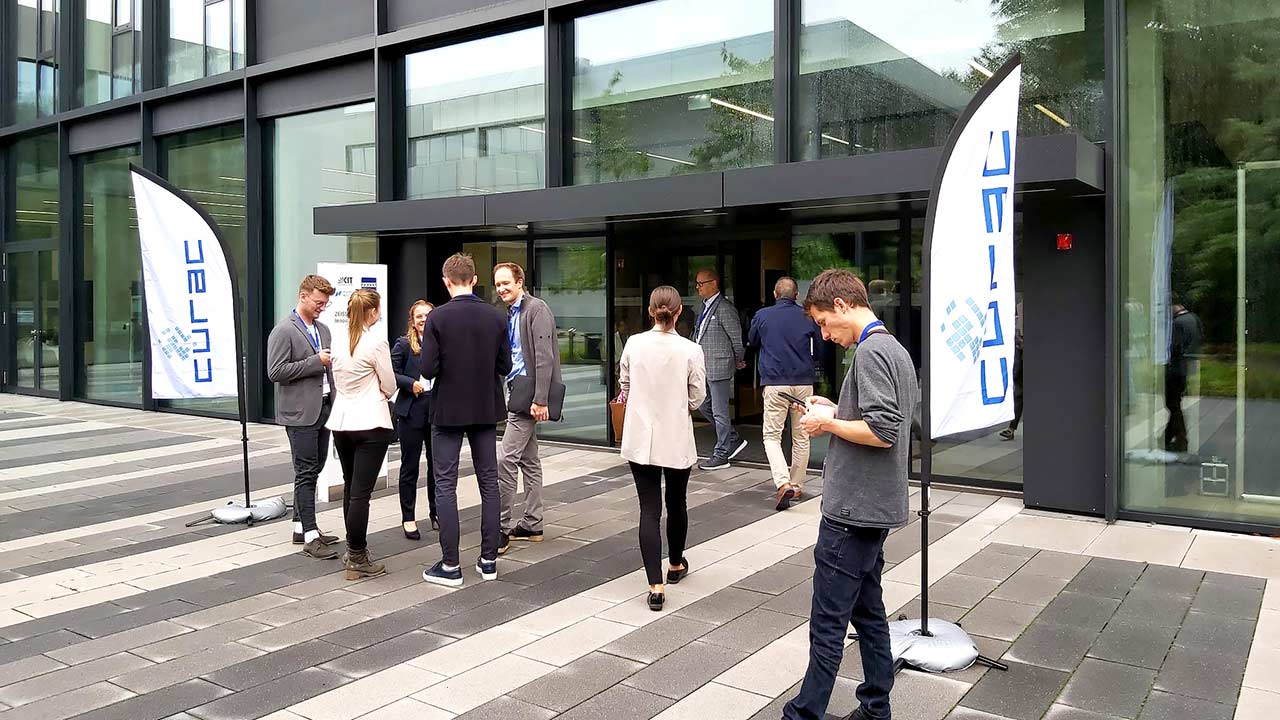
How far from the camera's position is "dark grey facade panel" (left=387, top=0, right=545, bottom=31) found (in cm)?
1102

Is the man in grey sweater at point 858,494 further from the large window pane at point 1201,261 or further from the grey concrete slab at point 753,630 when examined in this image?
the large window pane at point 1201,261

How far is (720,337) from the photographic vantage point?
9.74 metres

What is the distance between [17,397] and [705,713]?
18.5m

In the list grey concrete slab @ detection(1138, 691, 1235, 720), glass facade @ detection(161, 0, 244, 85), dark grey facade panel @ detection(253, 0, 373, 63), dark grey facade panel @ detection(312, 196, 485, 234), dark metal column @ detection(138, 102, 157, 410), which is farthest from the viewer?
dark metal column @ detection(138, 102, 157, 410)

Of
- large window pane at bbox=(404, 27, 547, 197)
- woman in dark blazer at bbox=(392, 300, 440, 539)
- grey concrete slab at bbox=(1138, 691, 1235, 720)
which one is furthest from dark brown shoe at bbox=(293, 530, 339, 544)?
large window pane at bbox=(404, 27, 547, 197)

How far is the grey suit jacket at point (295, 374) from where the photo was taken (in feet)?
21.7

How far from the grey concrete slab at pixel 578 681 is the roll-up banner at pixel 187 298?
15.1 feet

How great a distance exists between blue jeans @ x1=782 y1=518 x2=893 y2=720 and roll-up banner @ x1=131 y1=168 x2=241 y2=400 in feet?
18.9

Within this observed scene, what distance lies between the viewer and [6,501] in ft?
28.5

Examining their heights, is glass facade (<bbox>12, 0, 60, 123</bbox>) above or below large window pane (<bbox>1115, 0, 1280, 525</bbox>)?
above

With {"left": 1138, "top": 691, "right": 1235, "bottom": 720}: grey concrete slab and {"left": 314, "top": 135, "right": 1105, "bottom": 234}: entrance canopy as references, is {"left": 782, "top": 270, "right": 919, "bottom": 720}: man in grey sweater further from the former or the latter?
{"left": 314, "top": 135, "right": 1105, "bottom": 234}: entrance canopy

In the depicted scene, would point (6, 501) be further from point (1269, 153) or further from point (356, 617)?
point (1269, 153)

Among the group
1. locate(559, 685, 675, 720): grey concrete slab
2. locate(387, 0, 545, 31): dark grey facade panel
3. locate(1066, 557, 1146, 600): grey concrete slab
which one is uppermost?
locate(387, 0, 545, 31): dark grey facade panel

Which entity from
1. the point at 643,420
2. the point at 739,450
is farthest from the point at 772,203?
the point at 643,420
